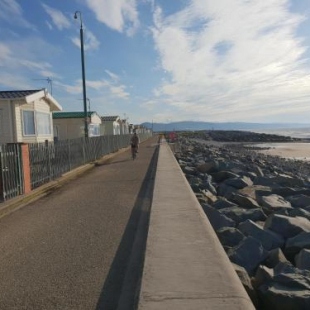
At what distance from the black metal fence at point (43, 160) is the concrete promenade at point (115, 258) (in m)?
0.58

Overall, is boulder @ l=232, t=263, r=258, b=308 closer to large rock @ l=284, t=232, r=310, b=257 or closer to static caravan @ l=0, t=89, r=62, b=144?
large rock @ l=284, t=232, r=310, b=257

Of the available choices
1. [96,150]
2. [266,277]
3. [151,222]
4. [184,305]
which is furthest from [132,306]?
[96,150]

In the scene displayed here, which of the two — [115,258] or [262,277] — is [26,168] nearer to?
[115,258]

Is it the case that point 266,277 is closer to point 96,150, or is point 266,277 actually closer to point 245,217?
point 245,217

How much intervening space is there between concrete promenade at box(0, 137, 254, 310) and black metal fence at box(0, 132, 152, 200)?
0.58 metres

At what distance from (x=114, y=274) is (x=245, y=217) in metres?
5.07

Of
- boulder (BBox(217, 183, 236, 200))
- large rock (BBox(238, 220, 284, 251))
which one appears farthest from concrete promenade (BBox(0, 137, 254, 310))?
boulder (BBox(217, 183, 236, 200))

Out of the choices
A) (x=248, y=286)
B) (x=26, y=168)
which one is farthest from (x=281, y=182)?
(x=248, y=286)

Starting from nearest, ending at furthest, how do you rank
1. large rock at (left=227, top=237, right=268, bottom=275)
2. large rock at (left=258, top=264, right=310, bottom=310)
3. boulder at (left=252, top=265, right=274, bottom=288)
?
large rock at (left=258, top=264, right=310, bottom=310)
boulder at (left=252, top=265, right=274, bottom=288)
large rock at (left=227, top=237, right=268, bottom=275)

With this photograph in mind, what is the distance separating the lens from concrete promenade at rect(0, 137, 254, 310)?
4016 millimetres

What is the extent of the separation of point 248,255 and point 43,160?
853 centimetres

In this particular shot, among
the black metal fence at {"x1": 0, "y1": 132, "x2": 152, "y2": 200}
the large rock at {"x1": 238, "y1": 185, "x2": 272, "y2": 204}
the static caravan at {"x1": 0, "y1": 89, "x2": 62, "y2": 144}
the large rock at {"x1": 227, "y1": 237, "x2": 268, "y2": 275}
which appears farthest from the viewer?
the static caravan at {"x1": 0, "y1": 89, "x2": 62, "y2": 144}

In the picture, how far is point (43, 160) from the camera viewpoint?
1312 cm

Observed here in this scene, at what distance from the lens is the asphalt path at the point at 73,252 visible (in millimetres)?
4359
